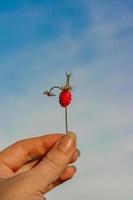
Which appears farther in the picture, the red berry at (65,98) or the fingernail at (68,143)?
the red berry at (65,98)

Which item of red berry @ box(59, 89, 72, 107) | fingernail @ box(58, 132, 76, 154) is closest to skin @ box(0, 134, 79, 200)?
fingernail @ box(58, 132, 76, 154)

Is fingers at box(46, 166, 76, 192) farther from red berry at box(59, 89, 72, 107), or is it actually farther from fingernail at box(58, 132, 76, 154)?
red berry at box(59, 89, 72, 107)

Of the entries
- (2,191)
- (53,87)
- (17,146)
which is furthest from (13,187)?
(17,146)

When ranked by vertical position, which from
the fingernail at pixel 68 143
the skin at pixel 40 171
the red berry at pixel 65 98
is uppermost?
the red berry at pixel 65 98

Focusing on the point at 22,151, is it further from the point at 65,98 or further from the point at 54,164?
the point at 54,164

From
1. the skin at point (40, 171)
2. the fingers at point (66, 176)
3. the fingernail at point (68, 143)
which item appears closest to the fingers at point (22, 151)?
the skin at point (40, 171)

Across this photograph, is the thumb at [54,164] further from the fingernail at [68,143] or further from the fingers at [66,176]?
the fingers at [66,176]
